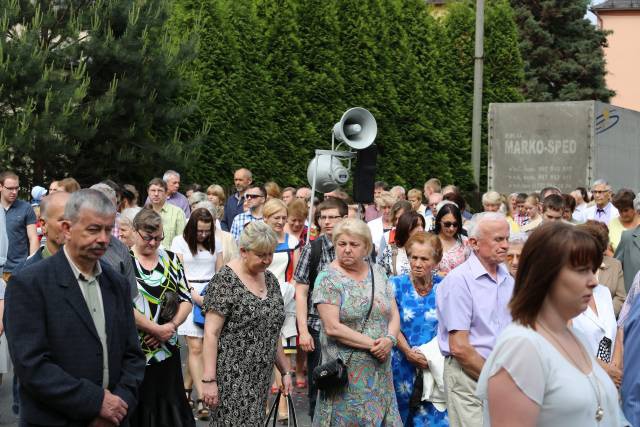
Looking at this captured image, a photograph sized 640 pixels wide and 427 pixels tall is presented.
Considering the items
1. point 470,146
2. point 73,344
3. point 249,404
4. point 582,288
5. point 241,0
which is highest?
point 241,0

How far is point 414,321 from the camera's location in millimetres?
7367

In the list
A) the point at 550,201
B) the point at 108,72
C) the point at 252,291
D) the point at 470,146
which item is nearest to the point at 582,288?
the point at 252,291

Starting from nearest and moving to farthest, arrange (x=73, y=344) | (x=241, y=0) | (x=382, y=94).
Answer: (x=73, y=344)
(x=241, y=0)
(x=382, y=94)

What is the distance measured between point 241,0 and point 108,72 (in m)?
3.90

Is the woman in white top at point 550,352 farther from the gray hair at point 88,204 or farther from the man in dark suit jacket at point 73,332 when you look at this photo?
the gray hair at point 88,204

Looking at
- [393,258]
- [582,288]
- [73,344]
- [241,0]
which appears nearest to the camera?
[582,288]

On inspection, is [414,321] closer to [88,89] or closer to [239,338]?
[239,338]

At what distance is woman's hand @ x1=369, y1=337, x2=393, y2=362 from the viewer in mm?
6531

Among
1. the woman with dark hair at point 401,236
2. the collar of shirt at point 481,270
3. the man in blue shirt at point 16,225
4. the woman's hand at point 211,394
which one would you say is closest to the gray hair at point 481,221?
the collar of shirt at point 481,270

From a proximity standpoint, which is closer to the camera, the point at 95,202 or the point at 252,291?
the point at 95,202

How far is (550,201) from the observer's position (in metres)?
11.0

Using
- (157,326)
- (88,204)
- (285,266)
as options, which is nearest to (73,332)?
(88,204)

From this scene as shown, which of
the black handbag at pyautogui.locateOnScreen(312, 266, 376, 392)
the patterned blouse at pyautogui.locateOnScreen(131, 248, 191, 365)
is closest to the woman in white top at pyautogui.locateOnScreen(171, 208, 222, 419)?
the patterned blouse at pyautogui.locateOnScreen(131, 248, 191, 365)

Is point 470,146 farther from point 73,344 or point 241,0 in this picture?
point 73,344
